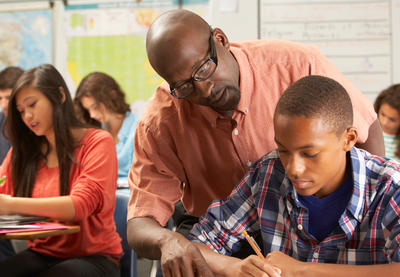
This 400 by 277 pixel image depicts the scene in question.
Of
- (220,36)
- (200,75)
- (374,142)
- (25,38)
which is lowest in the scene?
(374,142)

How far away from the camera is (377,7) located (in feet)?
12.1

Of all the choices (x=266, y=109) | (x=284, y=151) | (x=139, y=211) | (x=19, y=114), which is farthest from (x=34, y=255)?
(x=284, y=151)

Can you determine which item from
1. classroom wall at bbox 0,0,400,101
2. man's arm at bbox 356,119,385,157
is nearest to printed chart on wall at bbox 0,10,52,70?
classroom wall at bbox 0,0,400,101

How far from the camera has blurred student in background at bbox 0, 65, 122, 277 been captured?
191 cm

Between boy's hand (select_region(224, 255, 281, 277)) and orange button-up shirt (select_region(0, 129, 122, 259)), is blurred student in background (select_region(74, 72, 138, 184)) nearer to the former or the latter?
orange button-up shirt (select_region(0, 129, 122, 259))

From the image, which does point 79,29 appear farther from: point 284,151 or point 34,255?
point 284,151

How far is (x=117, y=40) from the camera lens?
4328 mm

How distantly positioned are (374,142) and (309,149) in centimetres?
46

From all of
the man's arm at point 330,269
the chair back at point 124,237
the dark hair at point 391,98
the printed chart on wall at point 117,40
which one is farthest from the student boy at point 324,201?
the printed chart on wall at point 117,40

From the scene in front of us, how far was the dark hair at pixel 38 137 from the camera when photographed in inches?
84.0

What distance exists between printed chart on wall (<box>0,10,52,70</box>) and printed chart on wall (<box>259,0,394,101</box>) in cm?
202

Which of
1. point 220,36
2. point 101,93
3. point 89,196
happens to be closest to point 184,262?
point 220,36

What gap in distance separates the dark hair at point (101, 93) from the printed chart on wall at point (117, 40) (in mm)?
557

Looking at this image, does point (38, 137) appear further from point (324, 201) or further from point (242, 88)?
point (324, 201)
